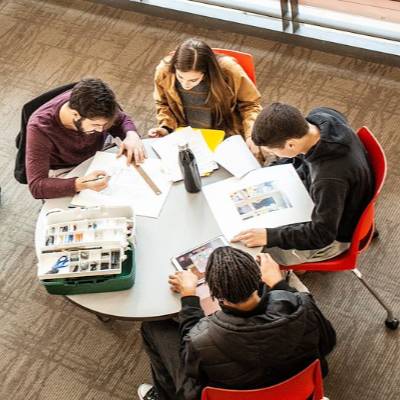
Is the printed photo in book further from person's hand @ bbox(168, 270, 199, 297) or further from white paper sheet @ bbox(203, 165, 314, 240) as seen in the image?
person's hand @ bbox(168, 270, 199, 297)

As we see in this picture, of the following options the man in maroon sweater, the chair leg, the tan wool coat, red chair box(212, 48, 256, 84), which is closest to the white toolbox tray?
the man in maroon sweater

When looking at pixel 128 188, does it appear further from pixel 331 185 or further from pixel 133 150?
pixel 331 185

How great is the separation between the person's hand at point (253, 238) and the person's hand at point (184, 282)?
0.23 meters

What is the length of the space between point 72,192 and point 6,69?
199 cm

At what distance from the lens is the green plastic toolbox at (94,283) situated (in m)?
2.37

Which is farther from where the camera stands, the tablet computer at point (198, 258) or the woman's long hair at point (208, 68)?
the woman's long hair at point (208, 68)

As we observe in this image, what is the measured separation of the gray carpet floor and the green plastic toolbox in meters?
0.76

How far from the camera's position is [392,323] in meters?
2.97

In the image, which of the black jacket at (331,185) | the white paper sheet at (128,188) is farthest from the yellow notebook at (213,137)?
the black jacket at (331,185)

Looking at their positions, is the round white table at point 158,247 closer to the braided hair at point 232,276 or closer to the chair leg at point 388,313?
the braided hair at point 232,276

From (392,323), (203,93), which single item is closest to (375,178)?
(392,323)

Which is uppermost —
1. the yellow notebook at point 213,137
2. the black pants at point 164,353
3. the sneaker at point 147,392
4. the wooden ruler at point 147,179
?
the yellow notebook at point 213,137

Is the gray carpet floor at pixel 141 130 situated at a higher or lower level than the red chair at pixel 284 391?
lower

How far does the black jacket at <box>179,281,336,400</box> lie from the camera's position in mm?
2086
